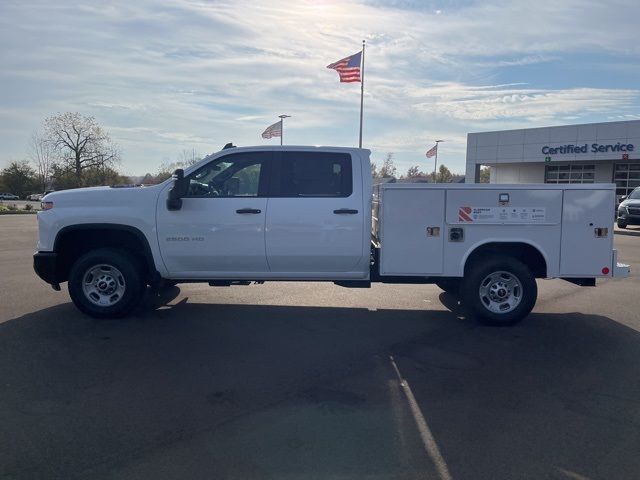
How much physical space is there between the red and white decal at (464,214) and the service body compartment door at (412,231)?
8.6 inches

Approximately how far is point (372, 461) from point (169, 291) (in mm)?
6004

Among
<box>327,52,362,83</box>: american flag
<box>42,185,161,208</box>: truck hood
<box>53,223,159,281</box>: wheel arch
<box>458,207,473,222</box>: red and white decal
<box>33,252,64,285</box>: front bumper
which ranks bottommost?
<box>33,252,64,285</box>: front bumper

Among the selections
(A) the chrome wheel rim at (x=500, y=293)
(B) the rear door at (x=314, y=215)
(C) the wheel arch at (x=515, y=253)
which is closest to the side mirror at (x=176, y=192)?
(B) the rear door at (x=314, y=215)

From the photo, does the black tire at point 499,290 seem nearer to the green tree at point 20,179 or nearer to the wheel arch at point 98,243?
the wheel arch at point 98,243

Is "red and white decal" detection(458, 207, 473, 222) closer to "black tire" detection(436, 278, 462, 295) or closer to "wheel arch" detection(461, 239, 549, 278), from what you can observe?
"wheel arch" detection(461, 239, 549, 278)

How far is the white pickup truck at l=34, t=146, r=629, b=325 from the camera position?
22.8ft

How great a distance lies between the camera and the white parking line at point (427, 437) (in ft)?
11.8

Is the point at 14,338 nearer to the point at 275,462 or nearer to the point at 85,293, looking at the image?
the point at 85,293

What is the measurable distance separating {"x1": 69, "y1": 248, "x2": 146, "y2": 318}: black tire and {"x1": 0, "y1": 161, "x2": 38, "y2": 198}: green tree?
7642cm

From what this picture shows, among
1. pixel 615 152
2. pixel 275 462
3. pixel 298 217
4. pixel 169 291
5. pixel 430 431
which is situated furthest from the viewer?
pixel 615 152

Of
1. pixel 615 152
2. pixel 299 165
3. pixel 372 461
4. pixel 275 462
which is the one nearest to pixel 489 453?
pixel 372 461

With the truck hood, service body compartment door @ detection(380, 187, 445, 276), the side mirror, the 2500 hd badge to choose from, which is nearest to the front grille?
service body compartment door @ detection(380, 187, 445, 276)

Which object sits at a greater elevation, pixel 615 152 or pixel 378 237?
pixel 615 152

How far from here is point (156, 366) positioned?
550 cm
